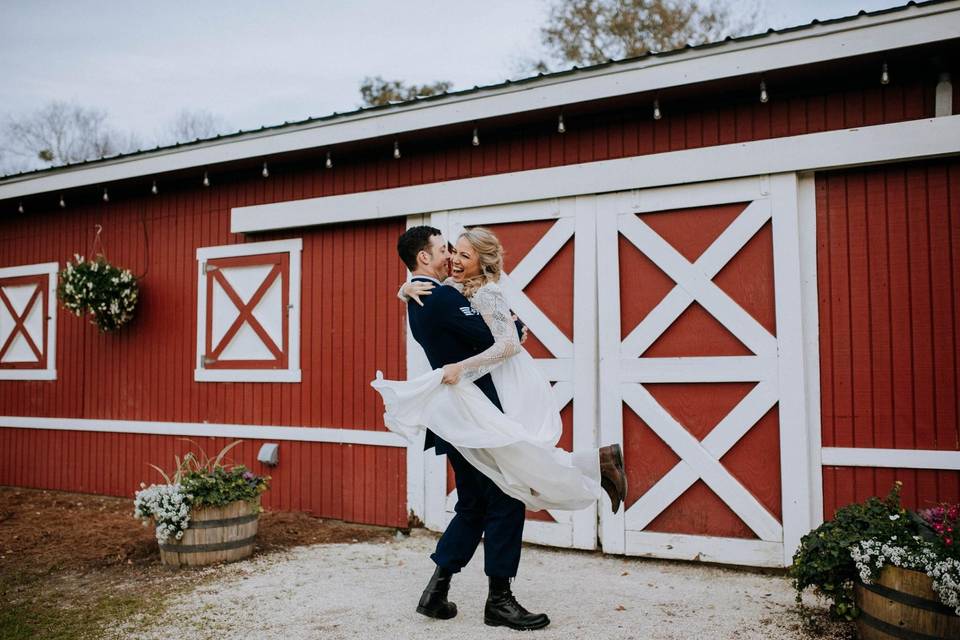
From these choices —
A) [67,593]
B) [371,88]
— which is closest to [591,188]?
[67,593]

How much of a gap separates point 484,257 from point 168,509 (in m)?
2.61

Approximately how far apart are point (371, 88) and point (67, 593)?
1609 cm

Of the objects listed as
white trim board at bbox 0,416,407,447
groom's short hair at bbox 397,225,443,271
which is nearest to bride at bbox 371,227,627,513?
groom's short hair at bbox 397,225,443,271

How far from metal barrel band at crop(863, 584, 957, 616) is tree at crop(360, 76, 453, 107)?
15704 millimetres

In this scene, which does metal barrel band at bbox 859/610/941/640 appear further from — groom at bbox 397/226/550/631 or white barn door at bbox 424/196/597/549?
white barn door at bbox 424/196/597/549

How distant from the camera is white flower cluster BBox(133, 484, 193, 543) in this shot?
179 inches

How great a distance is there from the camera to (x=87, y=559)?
4.97 metres

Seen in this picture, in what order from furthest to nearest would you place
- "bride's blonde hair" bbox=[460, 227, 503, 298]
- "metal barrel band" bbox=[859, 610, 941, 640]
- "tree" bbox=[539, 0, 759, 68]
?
"tree" bbox=[539, 0, 759, 68]
"bride's blonde hair" bbox=[460, 227, 503, 298]
"metal barrel band" bbox=[859, 610, 941, 640]

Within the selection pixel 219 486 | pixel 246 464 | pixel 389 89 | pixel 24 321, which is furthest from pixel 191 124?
pixel 219 486

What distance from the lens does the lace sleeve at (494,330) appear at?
11.1 feet

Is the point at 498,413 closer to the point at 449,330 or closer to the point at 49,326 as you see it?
the point at 449,330

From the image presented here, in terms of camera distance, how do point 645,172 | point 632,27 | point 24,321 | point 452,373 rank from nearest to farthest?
point 452,373
point 645,172
point 24,321
point 632,27

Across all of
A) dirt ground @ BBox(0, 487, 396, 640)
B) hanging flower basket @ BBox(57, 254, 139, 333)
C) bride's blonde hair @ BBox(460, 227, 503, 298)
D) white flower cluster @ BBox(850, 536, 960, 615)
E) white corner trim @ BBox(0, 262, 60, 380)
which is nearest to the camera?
white flower cluster @ BBox(850, 536, 960, 615)

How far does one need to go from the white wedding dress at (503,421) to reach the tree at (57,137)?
21.9 metres
